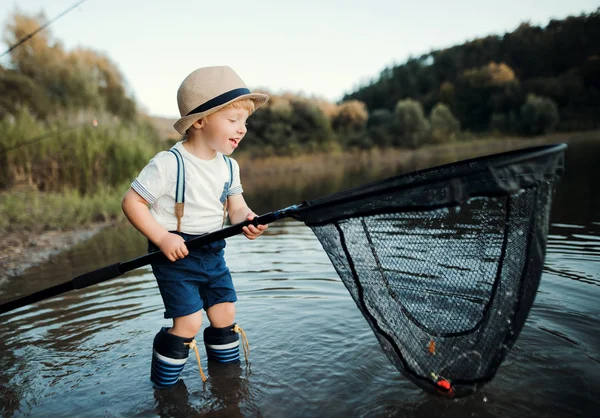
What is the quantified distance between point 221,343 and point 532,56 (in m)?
64.0

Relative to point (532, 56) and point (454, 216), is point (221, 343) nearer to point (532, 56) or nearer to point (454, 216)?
point (454, 216)

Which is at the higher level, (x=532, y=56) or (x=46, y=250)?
(x=532, y=56)

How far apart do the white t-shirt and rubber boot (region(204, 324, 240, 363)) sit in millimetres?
588

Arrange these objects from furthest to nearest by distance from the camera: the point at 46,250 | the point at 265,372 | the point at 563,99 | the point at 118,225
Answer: the point at 563,99
the point at 118,225
the point at 46,250
the point at 265,372

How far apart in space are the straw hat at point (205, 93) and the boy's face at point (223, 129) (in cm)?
7

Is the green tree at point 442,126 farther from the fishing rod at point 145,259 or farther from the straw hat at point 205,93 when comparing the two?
the fishing rod at point 145,259

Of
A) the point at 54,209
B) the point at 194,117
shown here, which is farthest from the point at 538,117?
the point at 194,117

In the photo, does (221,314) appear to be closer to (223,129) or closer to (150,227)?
(150,227)

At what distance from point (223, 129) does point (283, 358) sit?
1.30 m

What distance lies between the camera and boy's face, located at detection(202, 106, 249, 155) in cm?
237

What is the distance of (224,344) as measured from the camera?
2625 mm

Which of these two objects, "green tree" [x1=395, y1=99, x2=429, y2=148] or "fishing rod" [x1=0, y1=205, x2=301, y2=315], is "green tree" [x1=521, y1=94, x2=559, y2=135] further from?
"fishing rod" [x1=0, y1=205, x2=301, y2=315]

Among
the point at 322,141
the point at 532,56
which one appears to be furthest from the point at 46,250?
the point at 532,56

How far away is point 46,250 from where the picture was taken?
19.7 feet
